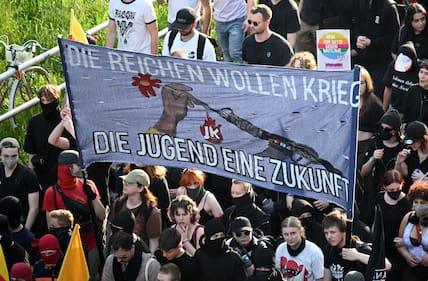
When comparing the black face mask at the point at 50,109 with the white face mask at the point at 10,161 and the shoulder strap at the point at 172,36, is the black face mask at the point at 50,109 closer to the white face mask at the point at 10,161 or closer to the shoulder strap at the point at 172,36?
the white face mask at the point at 10,161

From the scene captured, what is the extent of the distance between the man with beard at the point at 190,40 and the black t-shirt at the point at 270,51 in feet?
1.60

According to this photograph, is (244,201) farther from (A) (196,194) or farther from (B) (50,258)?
(B) (50,258)

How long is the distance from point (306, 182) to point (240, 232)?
4.18 feet

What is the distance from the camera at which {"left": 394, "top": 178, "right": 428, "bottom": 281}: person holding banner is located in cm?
1128

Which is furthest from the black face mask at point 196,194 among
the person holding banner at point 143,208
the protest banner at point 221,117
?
the protest banner at point 221,117

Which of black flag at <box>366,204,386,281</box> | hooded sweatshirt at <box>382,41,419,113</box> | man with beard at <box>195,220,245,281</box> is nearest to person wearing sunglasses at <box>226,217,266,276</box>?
man with beard at <box>195,220,245,281</box>

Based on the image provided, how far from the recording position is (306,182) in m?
10.1

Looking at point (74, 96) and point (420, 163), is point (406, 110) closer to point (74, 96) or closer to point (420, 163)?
point (420, 163)

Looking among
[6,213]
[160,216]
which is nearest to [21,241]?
[6,213]

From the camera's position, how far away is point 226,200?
12.9m

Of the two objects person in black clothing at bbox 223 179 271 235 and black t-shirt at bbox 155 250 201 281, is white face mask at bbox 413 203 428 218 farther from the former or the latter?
black t-shirt at bbox 155 250 201 281

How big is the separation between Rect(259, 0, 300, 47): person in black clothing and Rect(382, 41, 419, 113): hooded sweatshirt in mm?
1810

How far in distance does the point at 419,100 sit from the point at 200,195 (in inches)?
101

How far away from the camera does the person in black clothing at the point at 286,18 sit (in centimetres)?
1505
